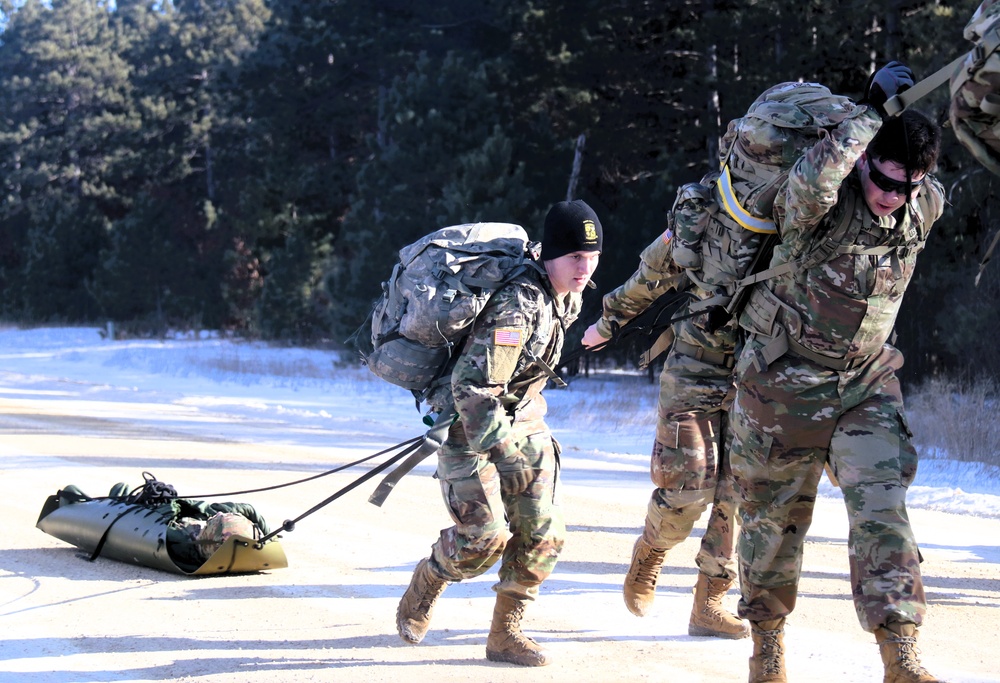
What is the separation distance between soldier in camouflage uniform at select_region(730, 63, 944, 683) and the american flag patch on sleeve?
0.87 metres

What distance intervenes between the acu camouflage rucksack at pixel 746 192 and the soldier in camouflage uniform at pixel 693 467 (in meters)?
0.12

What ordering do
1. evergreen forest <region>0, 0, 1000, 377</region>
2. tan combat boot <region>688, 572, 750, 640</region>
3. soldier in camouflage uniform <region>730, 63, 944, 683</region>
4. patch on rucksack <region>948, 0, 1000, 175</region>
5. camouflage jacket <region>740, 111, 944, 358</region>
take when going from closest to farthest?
1. patch on rucksack <region>948, 0, 1000, 175</region>
2. soldier in camouflage uniform <region>730, 63, 944, 683</region>
3. camouflage jacket <region>740, 111, 944, 358</region>
4. tan combat boot <region>688, 572, 750, 640</region>
5. evergreen forest <region>0, 0, 1000, 377</region>

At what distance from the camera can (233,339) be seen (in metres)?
35.8

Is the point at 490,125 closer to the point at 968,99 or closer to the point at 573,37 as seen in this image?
the point at 573,37

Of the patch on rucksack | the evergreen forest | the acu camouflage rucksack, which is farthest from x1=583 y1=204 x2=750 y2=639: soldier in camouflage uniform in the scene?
the patch on rucksack

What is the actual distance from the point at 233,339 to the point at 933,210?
33.2 m

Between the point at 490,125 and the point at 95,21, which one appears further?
the point at 95,21

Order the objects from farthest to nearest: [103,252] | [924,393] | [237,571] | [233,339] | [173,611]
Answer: [103,252] → [233,339] → [924,393] → [237,571] → [173,611]

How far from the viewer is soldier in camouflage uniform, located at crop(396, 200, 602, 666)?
4.52m

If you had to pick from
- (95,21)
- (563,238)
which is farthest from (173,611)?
(95,21)

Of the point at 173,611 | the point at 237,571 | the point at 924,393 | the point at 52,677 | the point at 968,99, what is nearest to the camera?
the point at 968,99

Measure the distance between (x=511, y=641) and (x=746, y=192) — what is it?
205 centimetres

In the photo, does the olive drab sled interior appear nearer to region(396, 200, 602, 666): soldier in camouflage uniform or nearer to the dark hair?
region(396, 200, 602, 666): soldier in camouflage uniform

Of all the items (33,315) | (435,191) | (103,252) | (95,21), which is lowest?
(33,315)
